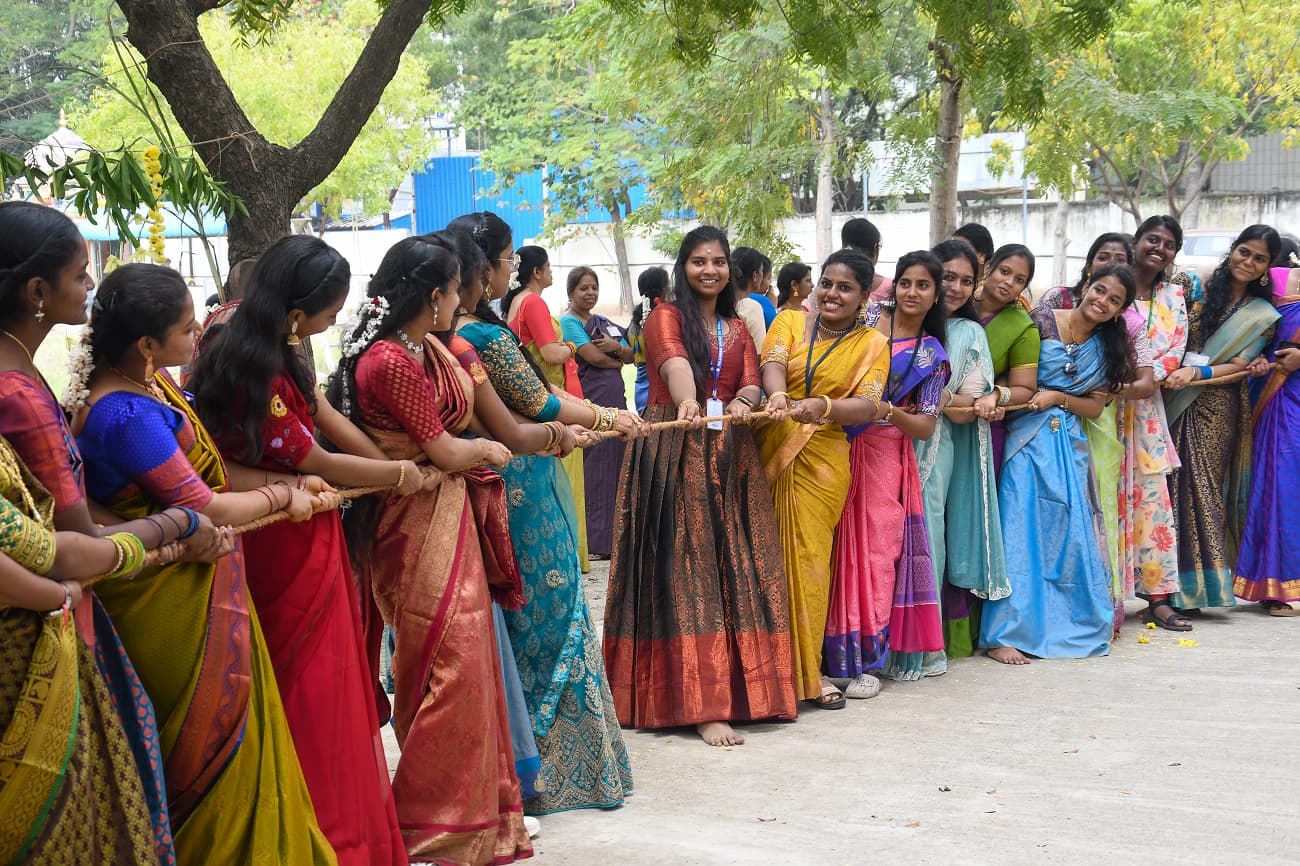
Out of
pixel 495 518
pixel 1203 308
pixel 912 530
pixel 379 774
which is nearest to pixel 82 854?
pixel 379 774

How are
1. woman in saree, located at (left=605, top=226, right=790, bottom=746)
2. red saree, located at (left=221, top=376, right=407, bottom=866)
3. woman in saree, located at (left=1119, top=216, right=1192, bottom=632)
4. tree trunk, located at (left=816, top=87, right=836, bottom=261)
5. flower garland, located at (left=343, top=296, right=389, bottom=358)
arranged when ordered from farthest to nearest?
1. tree trunk, located at (left=816, top=87, right=836, bottom=261)
2. woman in saree, located at (left=1119, top=216, right=1192, bottom=632)
3. woman in saree, located at (left=605, top=226, right=790, bottom=746)
4. flower garland, located at (left=343, top=296, right=389, bottom=358)
5. red saree, located at (left=221, top=376, right=407, bottom=866)

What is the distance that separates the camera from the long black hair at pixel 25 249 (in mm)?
2791

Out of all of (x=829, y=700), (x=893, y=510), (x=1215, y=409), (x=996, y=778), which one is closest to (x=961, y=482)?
(x=893, y=510)

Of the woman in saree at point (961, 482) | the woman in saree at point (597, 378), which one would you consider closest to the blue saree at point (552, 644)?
the woman in saree at point (961, 482)

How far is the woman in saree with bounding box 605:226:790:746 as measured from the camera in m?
5.57

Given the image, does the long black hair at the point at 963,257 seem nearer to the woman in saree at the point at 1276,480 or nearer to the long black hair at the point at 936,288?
the long black hair at the point at 936,288

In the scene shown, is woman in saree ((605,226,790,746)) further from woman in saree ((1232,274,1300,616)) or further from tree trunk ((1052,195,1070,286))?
tree trunk ((1052,195,1070,286))

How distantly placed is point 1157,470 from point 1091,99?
4.65m

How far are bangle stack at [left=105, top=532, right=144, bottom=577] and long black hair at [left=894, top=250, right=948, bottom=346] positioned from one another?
4.07m

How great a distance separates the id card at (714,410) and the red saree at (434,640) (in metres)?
1.60

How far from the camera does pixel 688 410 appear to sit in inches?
213

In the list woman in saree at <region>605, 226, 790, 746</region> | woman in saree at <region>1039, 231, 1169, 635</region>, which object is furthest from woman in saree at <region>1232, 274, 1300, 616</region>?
woman in saree at <region>605, 226, 790, 746</region>

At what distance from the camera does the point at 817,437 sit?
19.6 ft

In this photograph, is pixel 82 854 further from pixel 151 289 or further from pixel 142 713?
pixel 151 289
